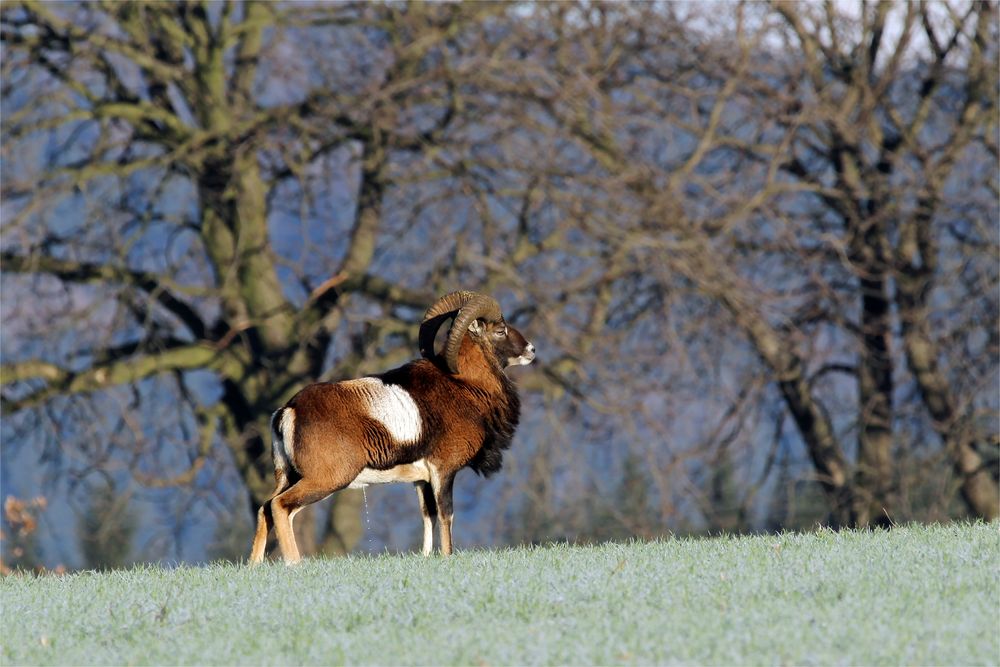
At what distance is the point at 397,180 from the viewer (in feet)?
63.2

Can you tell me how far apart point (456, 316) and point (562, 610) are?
16.2 ft

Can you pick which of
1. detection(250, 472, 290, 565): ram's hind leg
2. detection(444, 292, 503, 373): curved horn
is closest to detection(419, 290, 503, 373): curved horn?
detection(444, 292, 503, 373): curved horn

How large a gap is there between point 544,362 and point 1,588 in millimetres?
10587

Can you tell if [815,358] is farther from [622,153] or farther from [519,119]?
[519,119]

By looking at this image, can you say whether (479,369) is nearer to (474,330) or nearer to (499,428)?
(474,330)

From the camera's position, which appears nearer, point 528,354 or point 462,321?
point 462,321

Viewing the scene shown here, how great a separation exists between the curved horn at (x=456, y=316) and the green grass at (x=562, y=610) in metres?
2.40

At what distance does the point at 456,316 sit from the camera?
11867mm

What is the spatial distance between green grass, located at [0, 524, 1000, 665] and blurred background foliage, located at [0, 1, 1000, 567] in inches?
340

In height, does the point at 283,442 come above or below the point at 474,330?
below

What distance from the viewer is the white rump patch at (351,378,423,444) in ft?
35.9

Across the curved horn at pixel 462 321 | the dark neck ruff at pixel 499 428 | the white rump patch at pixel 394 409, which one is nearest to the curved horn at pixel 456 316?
the curved horn at pixel 462 321

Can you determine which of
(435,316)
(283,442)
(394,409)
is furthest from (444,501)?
(435,316)

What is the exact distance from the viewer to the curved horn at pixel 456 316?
11.7 meters
